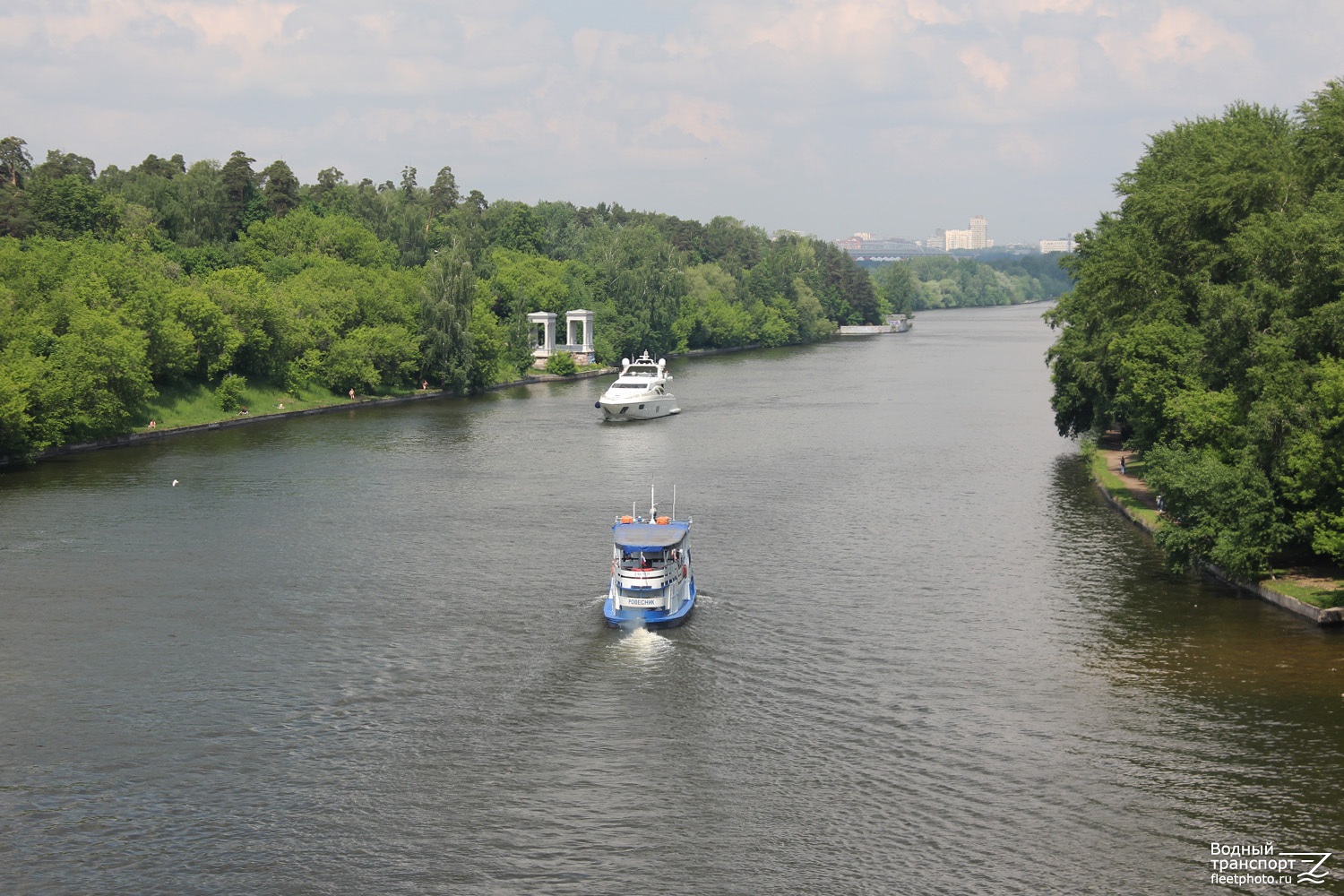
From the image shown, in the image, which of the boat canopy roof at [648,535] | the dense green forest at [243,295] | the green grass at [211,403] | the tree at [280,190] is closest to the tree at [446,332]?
the dense green forest at [243,295]

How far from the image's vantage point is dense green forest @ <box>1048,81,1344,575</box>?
4700 centimetres

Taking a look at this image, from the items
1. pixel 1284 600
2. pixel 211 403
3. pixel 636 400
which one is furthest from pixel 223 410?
pixel 1284 600

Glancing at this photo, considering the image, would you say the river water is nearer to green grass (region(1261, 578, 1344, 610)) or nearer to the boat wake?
the boat wake

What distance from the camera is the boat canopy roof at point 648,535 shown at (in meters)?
46.0

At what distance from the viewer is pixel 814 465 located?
82188mm

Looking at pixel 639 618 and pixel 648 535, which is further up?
pixel 648 535

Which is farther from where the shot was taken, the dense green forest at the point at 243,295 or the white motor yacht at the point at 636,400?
the white motor yacht at the point at 636,400

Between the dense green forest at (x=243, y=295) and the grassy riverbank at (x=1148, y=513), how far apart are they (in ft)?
212

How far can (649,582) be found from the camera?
4503 centimetres

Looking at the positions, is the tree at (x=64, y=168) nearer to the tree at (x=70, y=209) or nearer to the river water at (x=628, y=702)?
the tree at (x=70, y=209)

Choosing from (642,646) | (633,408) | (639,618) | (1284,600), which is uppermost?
(633,408)

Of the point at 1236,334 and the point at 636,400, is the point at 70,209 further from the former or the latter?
the point at 1236,334

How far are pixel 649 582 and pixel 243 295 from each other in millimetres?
78232

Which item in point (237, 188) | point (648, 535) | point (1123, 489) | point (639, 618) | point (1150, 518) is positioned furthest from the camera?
point (237, 188)
